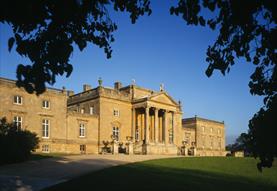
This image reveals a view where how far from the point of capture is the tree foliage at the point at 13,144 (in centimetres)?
2739

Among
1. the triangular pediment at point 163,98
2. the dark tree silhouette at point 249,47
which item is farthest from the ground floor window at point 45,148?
the dark tree silhouette at point 249,47

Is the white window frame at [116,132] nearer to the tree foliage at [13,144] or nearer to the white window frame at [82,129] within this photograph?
the white window frame at [82,129]

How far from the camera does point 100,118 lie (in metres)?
50.5

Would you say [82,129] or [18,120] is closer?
[18,120]

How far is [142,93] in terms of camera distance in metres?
57.4

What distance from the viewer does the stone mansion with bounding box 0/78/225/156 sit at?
43000mm

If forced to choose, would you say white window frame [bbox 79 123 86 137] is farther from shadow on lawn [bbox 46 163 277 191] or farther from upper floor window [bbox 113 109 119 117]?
shadow on lawn [bbox 46 163 277 191]

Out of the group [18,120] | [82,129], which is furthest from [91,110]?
[18,120]

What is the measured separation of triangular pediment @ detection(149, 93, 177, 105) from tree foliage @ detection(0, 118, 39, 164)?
84.7 feet

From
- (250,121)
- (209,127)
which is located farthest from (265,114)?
(209,127)

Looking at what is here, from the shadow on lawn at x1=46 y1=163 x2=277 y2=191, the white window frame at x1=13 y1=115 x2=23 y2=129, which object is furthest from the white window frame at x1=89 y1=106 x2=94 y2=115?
the shadow on lawn at x1=46 y1=163 x2=277 y2=191

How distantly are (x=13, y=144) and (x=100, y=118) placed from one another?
75.9ft

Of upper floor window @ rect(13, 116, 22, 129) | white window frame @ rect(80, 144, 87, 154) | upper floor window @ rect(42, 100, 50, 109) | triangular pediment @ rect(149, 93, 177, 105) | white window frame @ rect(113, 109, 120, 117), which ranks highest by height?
triangular pediment @ rect(149, 93, 177, 105)

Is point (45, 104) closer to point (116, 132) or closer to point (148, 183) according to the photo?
point (116, 132)
